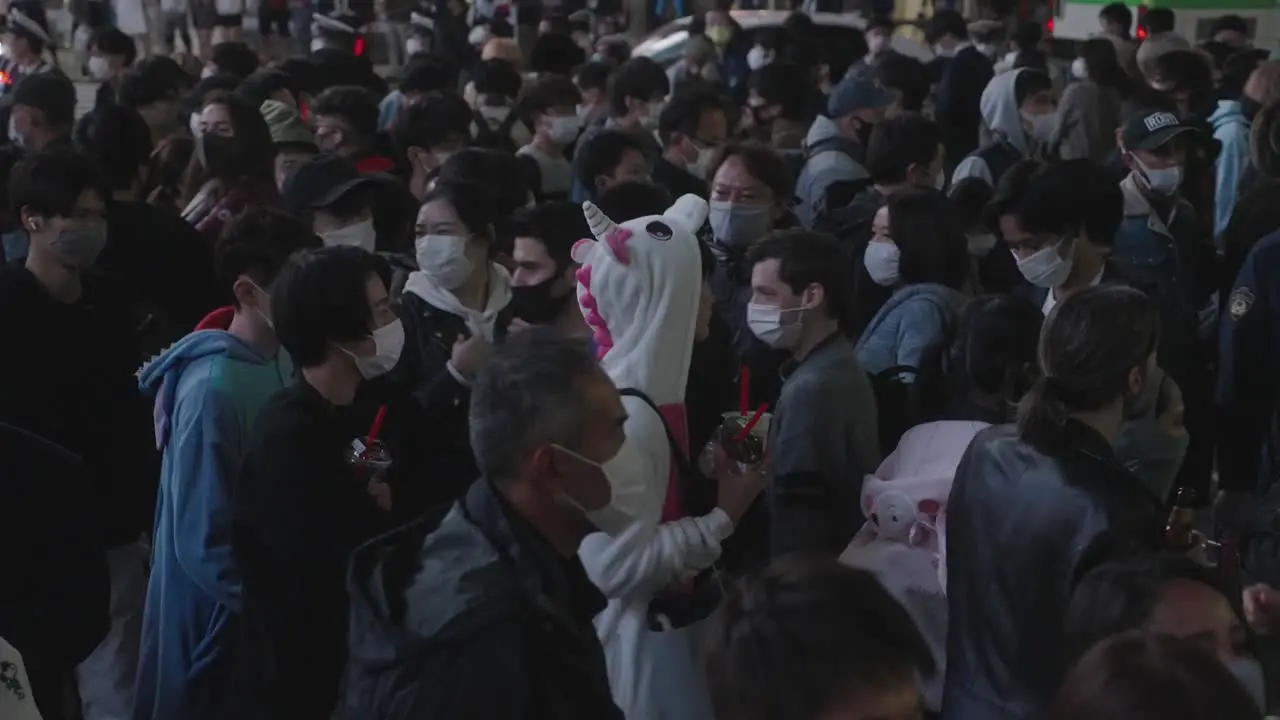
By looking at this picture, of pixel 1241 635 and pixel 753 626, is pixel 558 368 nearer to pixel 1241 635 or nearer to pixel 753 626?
Answer: pixel 753 626

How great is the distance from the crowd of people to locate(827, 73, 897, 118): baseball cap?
2.71 feet

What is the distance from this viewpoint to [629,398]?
330cm

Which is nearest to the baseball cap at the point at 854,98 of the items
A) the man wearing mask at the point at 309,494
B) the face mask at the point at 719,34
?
the man wearing mask at the point at 309,494

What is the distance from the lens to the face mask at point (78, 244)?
4484 mm

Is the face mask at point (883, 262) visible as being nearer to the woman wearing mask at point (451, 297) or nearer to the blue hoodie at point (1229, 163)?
the woman wearing mask at point (451, 297)

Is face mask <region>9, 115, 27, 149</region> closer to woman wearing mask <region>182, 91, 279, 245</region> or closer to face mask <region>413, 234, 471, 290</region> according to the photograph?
woman wearing mask <region>182, 91, 279, 245</region>

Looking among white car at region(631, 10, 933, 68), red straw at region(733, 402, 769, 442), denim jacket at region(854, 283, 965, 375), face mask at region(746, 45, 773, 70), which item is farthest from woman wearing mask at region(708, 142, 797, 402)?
white car at region(631, 10, 933, 68)

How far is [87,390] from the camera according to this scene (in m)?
4.52

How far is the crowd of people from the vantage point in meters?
2.28

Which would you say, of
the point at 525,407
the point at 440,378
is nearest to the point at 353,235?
the point at 440,378

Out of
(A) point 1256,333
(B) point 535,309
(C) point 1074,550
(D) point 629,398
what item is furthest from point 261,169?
(C) point 1074,550

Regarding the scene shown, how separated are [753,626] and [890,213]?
302 centimetres

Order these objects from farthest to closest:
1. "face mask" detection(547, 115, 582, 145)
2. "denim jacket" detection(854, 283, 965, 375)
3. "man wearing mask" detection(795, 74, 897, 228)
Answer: "face mask" detection(547, 115, 582, 145)
"man wearing mask" detection(795, 74, 897, 228)
"denim jacket" detection(854, 283, 965, 375)

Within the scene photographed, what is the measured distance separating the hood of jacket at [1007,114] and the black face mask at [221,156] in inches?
162
